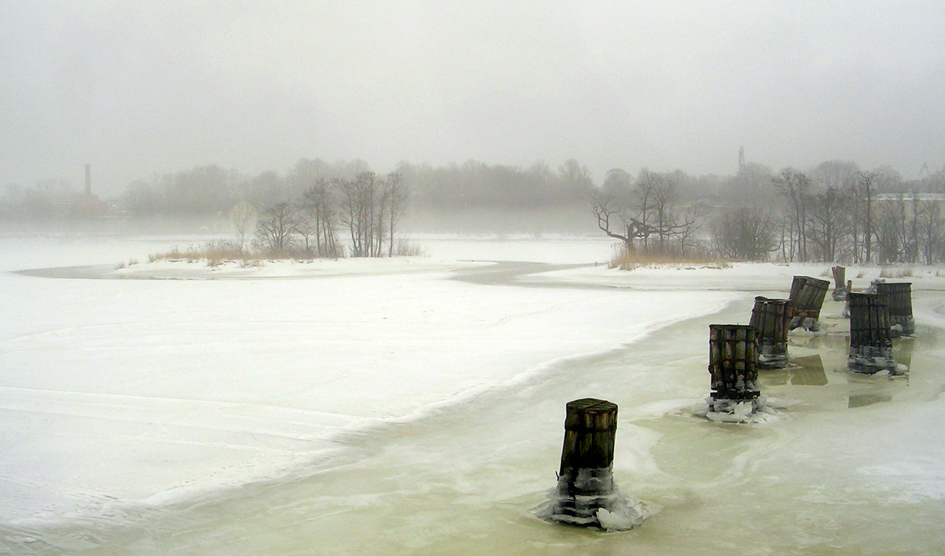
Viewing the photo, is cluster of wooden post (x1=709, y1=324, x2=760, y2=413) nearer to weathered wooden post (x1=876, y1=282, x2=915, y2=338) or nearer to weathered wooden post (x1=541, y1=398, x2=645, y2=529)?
weathered wooden post (x1=541, y1=398, x2=645, y2=529)

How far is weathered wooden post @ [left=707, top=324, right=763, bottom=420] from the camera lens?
7.11 m

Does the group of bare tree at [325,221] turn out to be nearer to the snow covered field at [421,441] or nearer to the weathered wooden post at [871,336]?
the snow covered field at [421,441]

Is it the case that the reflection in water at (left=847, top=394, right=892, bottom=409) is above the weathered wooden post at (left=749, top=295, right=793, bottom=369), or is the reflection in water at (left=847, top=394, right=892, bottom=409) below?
below

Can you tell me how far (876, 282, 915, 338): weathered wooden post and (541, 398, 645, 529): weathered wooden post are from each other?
33.7ft

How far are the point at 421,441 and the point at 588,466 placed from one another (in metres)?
2.40

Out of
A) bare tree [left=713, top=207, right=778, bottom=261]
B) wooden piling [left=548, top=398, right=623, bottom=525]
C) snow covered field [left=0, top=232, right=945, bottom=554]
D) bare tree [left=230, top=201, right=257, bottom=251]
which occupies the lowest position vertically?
snow covered field [left=0, top=232, right=945, bottom=554]

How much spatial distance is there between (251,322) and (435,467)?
1004 cm

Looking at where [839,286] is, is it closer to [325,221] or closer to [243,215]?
[325,221]

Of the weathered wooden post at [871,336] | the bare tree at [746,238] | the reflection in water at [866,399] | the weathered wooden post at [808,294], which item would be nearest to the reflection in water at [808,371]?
the weathered wooden post at [871,336]

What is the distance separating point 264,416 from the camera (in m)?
7.27

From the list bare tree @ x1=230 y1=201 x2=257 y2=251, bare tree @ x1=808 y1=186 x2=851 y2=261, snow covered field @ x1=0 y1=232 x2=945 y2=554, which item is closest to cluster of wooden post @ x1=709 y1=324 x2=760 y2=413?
snow covered field @ x1=0 y1=232 x2=945 y2=554

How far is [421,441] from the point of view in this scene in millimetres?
6539

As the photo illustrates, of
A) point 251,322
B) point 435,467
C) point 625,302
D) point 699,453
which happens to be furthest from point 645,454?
point 625,302

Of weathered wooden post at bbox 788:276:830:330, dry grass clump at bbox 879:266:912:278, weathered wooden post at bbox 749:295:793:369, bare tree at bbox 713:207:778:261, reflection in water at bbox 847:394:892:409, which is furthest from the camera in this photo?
bare tree at bbox 713:207:778:261
